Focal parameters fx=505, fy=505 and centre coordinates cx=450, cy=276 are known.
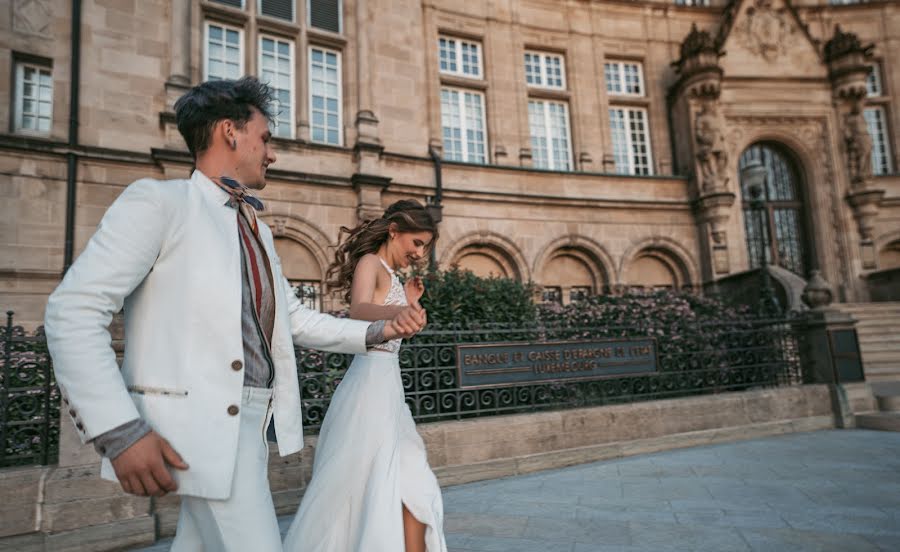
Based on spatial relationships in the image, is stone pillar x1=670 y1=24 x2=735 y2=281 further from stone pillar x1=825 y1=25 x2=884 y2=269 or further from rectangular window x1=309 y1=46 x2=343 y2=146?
rectangular window x1=309 y1=46 x2=343 y2=146

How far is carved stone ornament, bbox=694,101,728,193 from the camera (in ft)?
52.3

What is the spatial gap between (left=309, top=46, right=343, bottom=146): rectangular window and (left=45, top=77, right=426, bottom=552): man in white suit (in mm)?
11994

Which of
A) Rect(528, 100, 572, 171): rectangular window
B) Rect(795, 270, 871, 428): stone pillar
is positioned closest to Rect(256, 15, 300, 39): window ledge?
Rect(528, 100, 572, 171): rectangular window

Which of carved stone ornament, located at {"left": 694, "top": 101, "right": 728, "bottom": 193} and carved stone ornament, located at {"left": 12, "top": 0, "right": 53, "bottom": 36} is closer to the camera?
carved stone ornament, located at {"left": 12, "top": 0, "right": 53, "bottom": 36}

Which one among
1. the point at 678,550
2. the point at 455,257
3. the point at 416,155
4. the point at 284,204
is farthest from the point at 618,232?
the point at 678,550

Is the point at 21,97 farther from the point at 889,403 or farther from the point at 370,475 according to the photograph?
the point at 889,403

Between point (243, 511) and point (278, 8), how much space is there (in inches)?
568

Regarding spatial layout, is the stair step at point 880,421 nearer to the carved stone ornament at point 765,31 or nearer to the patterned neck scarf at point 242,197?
the patterned neck scarf at point 242,197

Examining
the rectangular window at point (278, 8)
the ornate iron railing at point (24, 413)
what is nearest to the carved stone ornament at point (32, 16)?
the rectangular window at point (278, 8)

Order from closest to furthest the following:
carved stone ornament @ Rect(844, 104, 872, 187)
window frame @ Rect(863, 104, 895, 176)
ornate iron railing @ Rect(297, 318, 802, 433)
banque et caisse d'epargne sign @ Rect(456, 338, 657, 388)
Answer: ornate iron railing @ Rect(297, 318, 802, 433) < banque et caisse d'epargne sign @ Rect(456, 338, 657, 388) < carved stone ornament @ Rect(844, 104, 872, 187) < window frame @ Rect(863, 104, 895, 176)

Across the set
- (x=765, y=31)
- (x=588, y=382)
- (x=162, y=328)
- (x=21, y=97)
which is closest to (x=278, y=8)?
(x=21, y=97)

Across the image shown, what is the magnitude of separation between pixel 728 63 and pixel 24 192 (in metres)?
19.8

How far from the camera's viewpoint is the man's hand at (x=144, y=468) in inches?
48.7

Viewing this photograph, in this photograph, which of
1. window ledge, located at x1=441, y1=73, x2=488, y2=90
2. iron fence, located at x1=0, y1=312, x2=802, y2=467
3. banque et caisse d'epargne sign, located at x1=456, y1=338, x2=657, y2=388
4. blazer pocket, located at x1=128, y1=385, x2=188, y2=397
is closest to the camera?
blazer pocket, located at x1=128, y1=385, x2=188, y2=397
